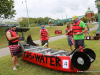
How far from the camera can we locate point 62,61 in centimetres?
326

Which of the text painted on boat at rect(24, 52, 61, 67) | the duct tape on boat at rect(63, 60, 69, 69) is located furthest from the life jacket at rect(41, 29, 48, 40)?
the duct tape on boat at rect(63, 60, 69, 69)

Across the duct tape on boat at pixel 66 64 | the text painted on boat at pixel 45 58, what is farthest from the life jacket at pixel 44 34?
the duct tape on boat at pixel 66 64

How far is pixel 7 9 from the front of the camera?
2028 centimetres

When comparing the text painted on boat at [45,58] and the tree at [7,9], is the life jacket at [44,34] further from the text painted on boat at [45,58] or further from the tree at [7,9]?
the tree at [7,9]

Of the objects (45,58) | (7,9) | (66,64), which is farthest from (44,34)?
(7,9)

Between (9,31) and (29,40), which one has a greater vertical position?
(9,31)

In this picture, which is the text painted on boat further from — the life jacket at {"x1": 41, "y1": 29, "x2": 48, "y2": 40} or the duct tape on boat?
the life jacket at {"x1": 41, "y1": 29, "x2": 48, "y2": 40}

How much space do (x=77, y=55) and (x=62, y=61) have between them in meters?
0.55

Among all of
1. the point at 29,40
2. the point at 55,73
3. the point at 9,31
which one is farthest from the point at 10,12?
the point at 55,73

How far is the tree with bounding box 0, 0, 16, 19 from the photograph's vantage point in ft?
60.7

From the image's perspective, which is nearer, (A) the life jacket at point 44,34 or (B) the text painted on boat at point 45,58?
(B) the text painted on boat at point 45,58

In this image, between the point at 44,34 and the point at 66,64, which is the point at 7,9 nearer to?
the point at 44,34

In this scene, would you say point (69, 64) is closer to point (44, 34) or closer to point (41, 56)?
point (41, 56)

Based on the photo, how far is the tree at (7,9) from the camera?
18.5 meters
